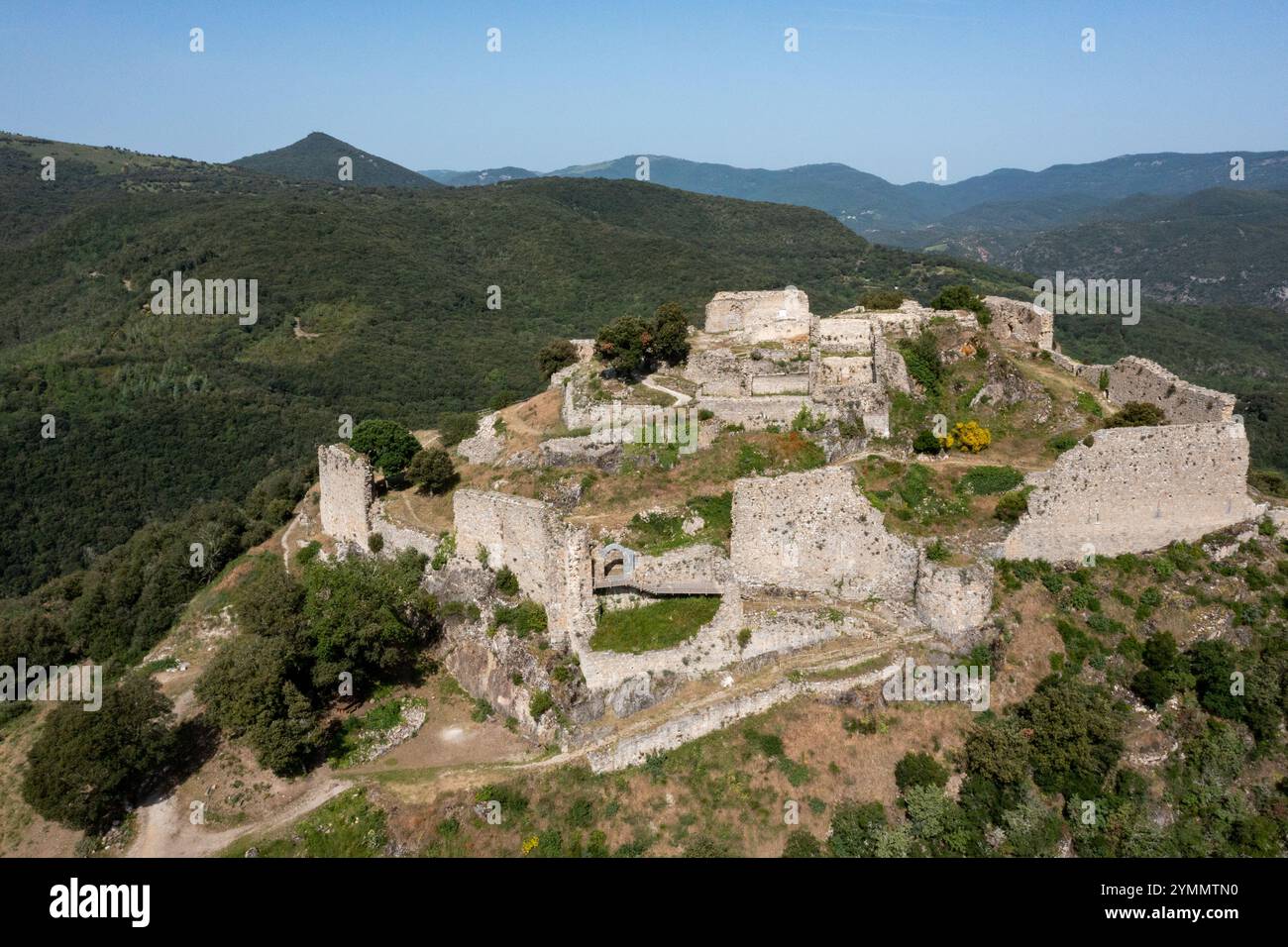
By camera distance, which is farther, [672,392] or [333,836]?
[672,392]

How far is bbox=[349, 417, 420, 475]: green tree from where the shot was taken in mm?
32312

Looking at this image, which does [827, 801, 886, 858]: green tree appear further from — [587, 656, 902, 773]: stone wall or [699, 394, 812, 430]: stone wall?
[699, 394, 812, 430]: stone wall

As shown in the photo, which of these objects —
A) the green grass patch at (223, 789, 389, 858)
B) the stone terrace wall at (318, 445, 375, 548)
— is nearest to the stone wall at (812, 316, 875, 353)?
the stone terrace wall at (318, 445, 375, 548)

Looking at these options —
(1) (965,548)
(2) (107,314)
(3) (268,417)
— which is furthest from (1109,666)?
(2) (107,314)

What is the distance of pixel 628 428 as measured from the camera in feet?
94.5

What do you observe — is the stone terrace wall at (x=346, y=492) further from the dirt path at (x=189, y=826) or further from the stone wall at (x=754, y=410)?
the stone wall at (x=754, y=410)

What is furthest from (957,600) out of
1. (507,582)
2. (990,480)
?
(507,582)

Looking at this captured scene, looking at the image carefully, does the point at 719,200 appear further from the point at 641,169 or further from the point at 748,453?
the point at 748,453

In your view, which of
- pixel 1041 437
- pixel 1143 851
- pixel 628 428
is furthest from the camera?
pixel 628 428

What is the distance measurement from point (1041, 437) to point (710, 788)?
16.3m

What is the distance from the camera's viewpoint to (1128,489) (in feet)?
71.4

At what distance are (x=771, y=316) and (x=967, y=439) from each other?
11.3 meters

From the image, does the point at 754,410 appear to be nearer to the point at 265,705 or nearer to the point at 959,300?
the point at 959,300

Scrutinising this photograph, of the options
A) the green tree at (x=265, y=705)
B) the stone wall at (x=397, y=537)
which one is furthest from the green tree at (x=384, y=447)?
the green tree at (x=265, y=705)
